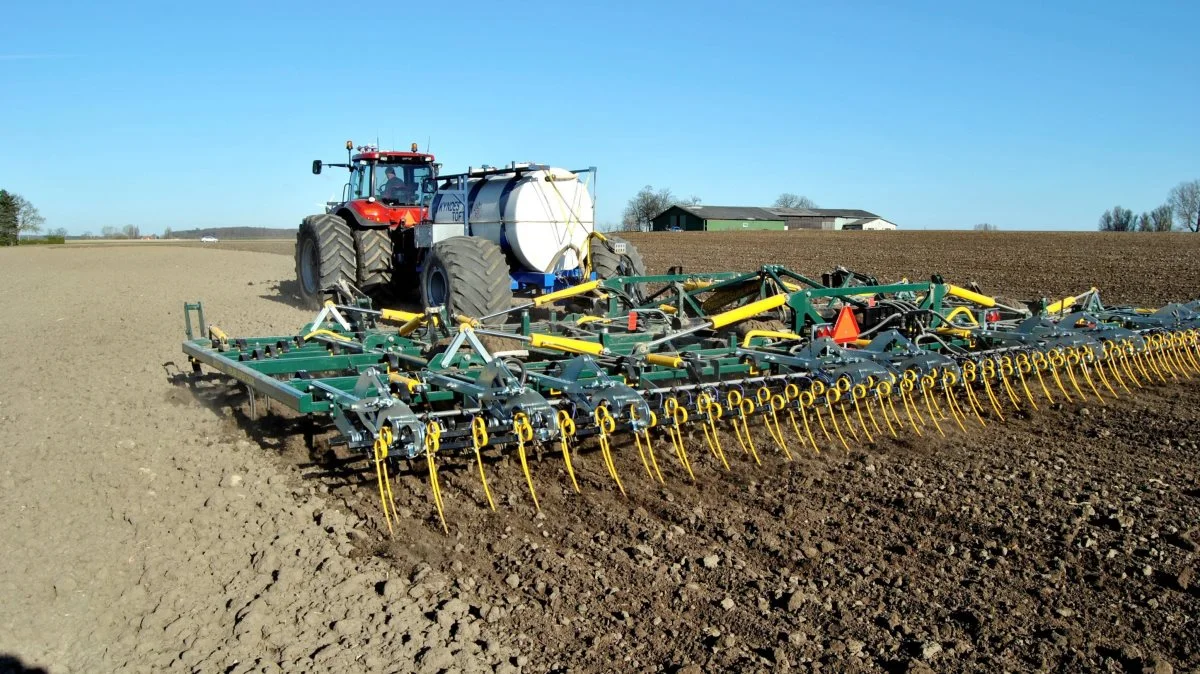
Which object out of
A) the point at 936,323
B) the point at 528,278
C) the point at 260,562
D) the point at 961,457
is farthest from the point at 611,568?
the point at 528,278

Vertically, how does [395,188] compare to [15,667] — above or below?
above

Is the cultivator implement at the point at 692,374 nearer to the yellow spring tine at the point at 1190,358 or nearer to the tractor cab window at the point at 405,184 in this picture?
the yellow spring tine at the point at 1190,358

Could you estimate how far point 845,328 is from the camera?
6.42 metres

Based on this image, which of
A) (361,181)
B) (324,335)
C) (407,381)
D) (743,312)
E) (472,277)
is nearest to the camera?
(407,381)

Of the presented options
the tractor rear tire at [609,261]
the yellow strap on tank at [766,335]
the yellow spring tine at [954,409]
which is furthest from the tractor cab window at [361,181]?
the yellow spring tine at [954,409]

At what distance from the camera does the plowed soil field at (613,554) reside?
117 inches

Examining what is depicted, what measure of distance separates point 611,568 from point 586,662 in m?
0.70

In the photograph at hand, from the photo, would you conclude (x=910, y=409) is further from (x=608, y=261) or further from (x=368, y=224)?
(x=368, y=224)

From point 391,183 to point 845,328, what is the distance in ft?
24.5

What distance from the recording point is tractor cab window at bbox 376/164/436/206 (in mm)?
11812

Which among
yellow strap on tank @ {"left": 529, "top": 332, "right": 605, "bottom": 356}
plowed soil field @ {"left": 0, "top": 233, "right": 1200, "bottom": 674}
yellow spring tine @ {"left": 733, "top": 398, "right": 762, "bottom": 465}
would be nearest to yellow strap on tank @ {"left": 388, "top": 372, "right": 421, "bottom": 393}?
plowed soil field @ {"left": 0, "top": 233, "right": 1200, "bottom": 674}

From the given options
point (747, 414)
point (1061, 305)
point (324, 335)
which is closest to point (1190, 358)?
point (1061, 305)

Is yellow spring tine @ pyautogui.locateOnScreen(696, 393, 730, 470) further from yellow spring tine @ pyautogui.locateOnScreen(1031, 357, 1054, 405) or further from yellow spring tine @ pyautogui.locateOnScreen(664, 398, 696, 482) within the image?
yellow spring tine @ pyautogui.locateOnScreen(1031, 357, 1054, 405)

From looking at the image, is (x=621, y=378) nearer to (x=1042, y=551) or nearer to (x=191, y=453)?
(x=1042, y=551)
